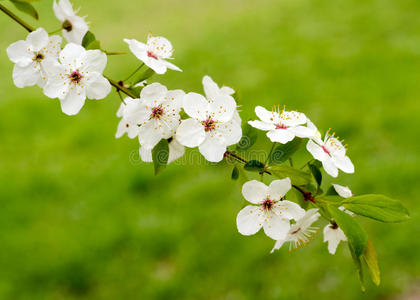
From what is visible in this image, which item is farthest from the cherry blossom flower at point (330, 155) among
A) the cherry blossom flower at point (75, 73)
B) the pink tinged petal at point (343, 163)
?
the cherry blossom flower at point (75, 73)

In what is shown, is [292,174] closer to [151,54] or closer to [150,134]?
[150,134]

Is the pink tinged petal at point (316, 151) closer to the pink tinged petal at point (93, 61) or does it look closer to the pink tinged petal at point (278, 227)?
the pink tinged petal at point (278, 227)

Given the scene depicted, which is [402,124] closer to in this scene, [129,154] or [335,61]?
[335,61]

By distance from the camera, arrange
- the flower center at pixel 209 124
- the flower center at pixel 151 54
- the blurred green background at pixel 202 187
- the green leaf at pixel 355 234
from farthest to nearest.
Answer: the blurred green background at pixel 202 187, the flower center at pixel 151 54, the flower center at pixel 209 124, the green leaf at pixel 355 234

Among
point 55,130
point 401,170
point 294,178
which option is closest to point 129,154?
point 55,130

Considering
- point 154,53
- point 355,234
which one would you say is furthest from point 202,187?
point 355,234
